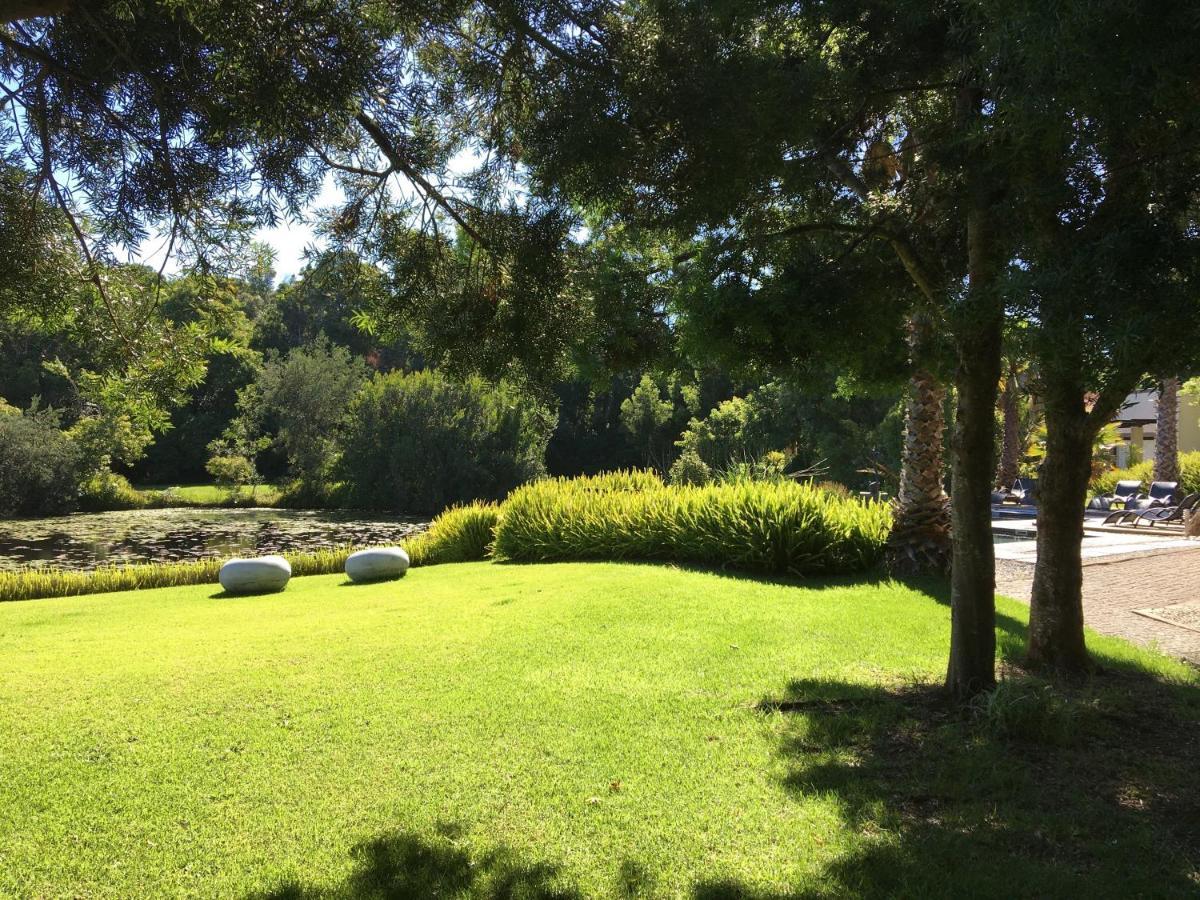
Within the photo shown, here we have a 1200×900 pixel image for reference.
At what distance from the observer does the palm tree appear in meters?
9.55

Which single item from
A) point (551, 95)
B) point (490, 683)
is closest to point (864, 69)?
point (551, 95)

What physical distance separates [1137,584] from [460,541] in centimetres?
1041

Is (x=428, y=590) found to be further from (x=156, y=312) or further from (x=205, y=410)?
(x=205, y=410)

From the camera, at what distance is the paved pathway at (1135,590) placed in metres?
7.02

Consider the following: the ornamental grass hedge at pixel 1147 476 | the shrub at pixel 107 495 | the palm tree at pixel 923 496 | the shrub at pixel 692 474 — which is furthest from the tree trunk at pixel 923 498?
the shrub at pixel 107 495

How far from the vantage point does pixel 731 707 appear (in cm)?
505

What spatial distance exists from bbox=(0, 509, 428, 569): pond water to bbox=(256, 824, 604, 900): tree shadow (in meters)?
15.4

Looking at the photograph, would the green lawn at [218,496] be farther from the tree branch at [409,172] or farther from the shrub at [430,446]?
the tree branch at [409,172]

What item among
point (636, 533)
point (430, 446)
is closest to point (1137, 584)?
point (636, 533)

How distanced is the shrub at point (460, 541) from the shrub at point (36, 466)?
790 inches

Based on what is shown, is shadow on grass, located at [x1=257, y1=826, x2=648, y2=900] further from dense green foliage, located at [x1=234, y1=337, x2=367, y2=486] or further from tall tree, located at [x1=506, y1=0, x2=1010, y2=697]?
dense green foliage, located at [x1=234, y1=337, x2=367, y2=486]

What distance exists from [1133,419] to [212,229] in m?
35.2

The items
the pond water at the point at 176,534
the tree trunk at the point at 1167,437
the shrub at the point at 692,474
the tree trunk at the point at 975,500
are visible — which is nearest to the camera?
the tree trunk at the point at 975,500

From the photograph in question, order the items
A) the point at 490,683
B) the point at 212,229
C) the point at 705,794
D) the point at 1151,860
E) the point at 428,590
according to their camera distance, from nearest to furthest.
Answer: the point at 1151,860, the point at 705,794, the point at 212,229, the point at 490,683, the point at 428,590
